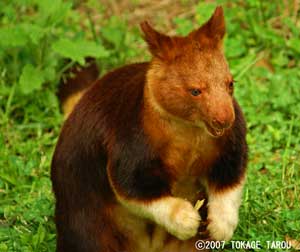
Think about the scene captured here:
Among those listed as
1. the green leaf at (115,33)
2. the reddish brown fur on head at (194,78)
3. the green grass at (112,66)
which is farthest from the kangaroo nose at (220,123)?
the green leaf at (115,33)

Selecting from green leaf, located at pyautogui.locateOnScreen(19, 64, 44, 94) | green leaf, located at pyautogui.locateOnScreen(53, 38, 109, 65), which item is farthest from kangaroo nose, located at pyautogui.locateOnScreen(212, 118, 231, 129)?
green leaf, located at pyautogui.locateOnScreen(19, 64, 44, 94)

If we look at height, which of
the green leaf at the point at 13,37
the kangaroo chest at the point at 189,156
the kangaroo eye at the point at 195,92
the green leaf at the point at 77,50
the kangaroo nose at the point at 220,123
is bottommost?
the kangaroo chest at the point at 189,156

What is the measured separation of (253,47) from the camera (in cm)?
732

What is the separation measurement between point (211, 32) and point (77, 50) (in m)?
2.32

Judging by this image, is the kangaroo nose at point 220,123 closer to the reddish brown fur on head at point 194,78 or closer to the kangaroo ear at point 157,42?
the reddish brown fur on head at point 194,78

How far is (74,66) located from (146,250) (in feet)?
8.12

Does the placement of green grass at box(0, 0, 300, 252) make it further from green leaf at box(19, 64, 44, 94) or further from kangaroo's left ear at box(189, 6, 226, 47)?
kangaroo's left ear at box(189, 6, 226, 47)

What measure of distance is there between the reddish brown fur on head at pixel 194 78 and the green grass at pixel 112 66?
4.05 feet

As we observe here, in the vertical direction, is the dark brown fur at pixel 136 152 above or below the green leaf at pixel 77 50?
→ below

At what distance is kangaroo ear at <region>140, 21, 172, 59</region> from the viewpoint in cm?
430

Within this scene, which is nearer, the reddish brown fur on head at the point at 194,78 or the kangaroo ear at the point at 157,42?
the reddish brown fur on head at the point at 194,78

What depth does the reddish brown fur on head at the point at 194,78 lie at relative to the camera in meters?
4.09

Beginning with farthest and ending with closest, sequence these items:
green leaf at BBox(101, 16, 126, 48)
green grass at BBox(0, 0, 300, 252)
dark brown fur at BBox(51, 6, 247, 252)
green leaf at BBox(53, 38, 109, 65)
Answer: green leaf at BBox(101, 16, 126, 48)
green leaf at BBox(53, 38, 109, 65)
green grass at BBox(0, 0, 300, 252)
dark brown fur at BBox(51, 6, 247, 252)

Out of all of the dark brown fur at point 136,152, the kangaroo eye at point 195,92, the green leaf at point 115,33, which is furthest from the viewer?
the green leaf at point 115,33
